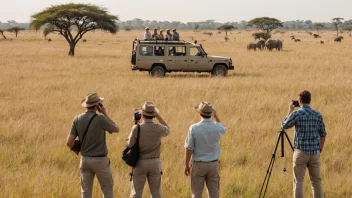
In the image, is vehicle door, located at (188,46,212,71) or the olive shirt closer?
the olive shirt

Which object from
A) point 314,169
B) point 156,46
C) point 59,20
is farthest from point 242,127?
point 59,20

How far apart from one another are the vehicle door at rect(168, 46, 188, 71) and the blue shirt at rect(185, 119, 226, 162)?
1544cm

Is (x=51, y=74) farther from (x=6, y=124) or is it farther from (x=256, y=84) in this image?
(x=6, y=124)

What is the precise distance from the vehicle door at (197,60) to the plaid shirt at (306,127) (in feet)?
48.9

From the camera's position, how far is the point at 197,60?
2086 centimetres

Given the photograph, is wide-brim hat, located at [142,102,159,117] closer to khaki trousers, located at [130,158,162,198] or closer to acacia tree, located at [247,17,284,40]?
khaki trousers, located at [130,158,162,198]

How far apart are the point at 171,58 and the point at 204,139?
15557mm

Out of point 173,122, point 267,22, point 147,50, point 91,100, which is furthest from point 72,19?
point 91,100

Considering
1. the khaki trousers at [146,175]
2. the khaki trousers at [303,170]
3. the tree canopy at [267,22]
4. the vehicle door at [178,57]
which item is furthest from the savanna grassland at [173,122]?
the tree canopy at [267,22]

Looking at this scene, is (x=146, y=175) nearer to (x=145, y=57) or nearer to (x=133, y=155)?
(x=133, y=155)

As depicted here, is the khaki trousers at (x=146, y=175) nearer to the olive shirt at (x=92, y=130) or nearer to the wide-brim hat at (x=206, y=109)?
the olive shirt at (x=92, y=130)

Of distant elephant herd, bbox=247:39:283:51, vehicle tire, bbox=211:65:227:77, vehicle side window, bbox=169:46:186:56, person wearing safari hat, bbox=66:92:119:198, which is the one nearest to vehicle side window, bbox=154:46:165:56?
vehicle side window, bbox=169:46:186:56

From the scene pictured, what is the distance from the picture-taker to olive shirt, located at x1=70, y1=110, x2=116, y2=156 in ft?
18.5

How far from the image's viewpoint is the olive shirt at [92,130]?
5.64 meters
